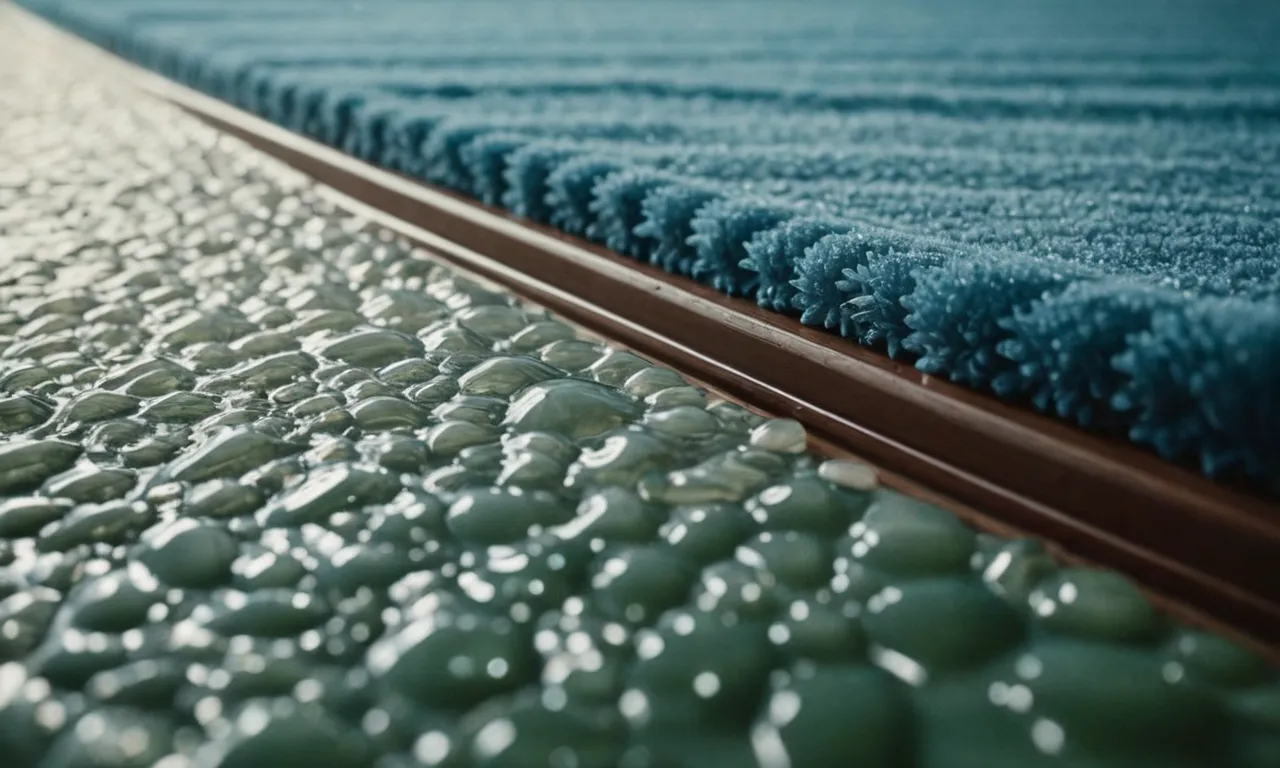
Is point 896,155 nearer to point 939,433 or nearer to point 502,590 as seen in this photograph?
point 939,433

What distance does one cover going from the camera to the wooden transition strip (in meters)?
0.42

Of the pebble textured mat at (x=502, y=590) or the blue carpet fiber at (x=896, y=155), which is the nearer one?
the pebble textured mat at (x=502, y=590)

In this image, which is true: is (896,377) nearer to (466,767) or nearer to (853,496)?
(853,496)

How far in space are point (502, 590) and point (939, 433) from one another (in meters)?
0.23

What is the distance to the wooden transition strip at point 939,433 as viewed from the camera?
0.42m

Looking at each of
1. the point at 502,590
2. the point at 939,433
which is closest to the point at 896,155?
the point at 939,433

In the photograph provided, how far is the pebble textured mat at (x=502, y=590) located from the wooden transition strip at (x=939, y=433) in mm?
27

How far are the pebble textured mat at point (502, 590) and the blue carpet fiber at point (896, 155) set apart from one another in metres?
0.09

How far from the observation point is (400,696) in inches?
14.1

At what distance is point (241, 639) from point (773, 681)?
0.19m

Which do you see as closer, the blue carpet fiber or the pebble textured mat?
the pebble textured mat

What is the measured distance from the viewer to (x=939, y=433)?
51 cm

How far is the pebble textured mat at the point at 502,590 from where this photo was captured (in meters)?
0.34

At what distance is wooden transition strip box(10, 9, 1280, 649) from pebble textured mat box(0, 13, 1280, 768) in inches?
1.1
